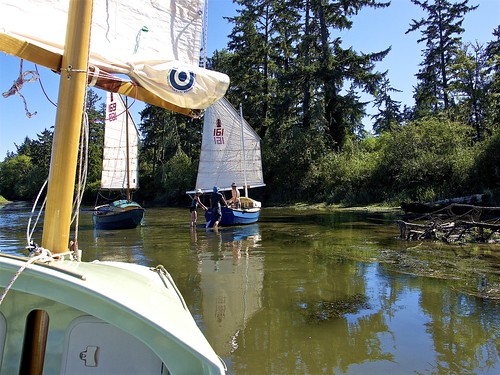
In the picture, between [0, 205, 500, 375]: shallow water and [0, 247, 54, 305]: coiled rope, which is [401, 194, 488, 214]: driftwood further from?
[0, 247, 54, 305]: coiled rope

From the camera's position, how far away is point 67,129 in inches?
96.7

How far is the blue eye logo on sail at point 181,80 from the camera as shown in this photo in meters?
3.06

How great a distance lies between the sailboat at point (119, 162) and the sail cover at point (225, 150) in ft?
12.6

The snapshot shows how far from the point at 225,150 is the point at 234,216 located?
5992 mm

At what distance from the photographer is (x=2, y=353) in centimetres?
203

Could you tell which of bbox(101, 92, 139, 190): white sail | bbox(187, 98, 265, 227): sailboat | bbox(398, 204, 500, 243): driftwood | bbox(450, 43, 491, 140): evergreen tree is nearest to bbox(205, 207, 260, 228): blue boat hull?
bbox(187, 98, 265, 227): sailboat

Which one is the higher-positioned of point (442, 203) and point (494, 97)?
point (494, 97)

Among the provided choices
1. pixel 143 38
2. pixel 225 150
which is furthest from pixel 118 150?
pixel 143 38

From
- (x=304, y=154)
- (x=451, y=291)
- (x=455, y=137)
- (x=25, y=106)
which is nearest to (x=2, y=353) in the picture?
(x=25, y=106)

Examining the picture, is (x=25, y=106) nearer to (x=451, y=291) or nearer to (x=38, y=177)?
(x=451, y=291)

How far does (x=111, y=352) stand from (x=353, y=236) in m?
12.6

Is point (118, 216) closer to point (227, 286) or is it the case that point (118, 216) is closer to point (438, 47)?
point (227, 286)

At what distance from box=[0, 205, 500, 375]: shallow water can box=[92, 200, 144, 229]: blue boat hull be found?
5.49 metres

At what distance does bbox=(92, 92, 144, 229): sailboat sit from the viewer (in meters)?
17.8
